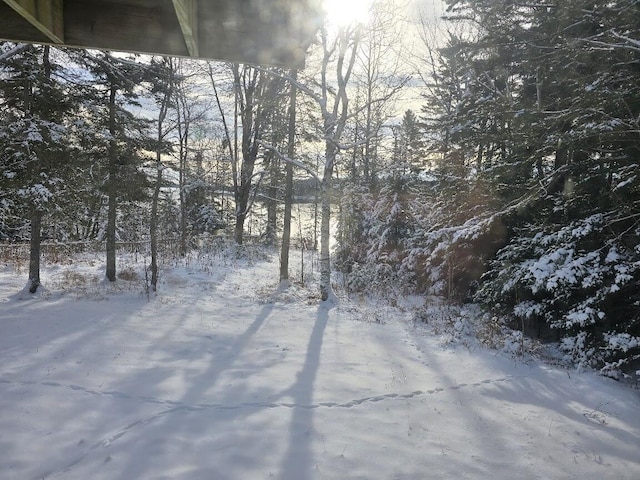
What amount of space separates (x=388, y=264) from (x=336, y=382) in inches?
332

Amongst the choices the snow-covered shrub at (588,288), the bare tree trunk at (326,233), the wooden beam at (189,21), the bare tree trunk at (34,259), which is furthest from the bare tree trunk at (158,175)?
the wooden beam at (189,21)

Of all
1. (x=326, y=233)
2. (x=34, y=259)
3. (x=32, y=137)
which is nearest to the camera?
(x=32, y=137)

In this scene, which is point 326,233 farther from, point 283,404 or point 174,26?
point 174,26

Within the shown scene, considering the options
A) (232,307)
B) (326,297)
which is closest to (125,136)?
(232,307)

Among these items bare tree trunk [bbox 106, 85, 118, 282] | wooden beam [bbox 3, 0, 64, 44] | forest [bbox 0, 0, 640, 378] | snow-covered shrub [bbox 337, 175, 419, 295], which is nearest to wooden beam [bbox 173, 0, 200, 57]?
wooden beam [bbox 3, 0, 64, 44]

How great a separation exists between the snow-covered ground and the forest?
1801 millimetres

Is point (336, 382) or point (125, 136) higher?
point (125, 136)

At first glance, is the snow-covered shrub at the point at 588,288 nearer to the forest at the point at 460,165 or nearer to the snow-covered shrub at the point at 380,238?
the forest at the point at 460,165

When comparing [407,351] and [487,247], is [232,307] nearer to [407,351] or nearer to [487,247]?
[407,351]

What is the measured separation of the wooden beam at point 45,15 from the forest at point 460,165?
683 centimetres

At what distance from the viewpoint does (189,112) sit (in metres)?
19.4

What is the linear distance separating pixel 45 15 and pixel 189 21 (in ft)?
2.84

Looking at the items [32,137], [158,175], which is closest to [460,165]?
[158,175]

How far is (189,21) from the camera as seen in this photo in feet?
7.64
